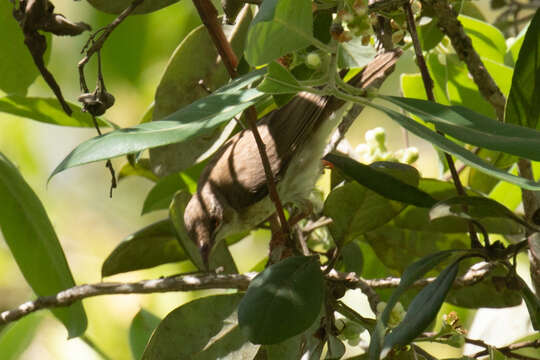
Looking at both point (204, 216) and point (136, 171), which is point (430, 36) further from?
point (204, 216)

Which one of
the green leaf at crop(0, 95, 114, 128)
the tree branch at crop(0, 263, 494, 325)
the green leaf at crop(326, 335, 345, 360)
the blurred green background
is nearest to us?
the green leaf at crop(326, 335, 345, 360)

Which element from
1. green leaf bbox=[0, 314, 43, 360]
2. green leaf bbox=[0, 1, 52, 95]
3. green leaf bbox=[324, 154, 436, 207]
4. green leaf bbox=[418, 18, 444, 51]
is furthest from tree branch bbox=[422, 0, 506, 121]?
green leaf bbox=[0, 314, 43, 360]

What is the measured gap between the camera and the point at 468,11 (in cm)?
248

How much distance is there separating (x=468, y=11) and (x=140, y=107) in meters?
1.20

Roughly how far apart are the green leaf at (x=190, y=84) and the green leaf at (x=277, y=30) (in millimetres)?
776

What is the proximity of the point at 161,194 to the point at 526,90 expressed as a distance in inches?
43.7

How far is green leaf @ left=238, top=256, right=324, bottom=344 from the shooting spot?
1190 mm

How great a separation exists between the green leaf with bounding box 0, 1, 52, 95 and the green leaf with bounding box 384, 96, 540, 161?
1111 mm

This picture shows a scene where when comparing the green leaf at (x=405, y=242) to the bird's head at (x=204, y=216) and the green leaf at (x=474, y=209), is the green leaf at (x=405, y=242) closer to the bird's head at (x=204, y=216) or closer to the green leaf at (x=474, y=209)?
the green leaf at (x=474, y=209)

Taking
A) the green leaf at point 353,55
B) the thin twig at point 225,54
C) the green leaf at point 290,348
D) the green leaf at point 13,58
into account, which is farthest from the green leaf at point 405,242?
the green leaf at point 13,58

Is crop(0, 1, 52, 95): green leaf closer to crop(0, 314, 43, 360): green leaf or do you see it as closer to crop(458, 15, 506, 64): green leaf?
crop(0, 314, 43, 360): green leaf

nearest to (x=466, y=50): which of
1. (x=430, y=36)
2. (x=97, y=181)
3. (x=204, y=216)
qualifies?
(x=430, y=36)

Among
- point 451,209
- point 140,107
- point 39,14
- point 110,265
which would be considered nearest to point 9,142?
point 140,107

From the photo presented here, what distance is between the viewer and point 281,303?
122 centimetres
